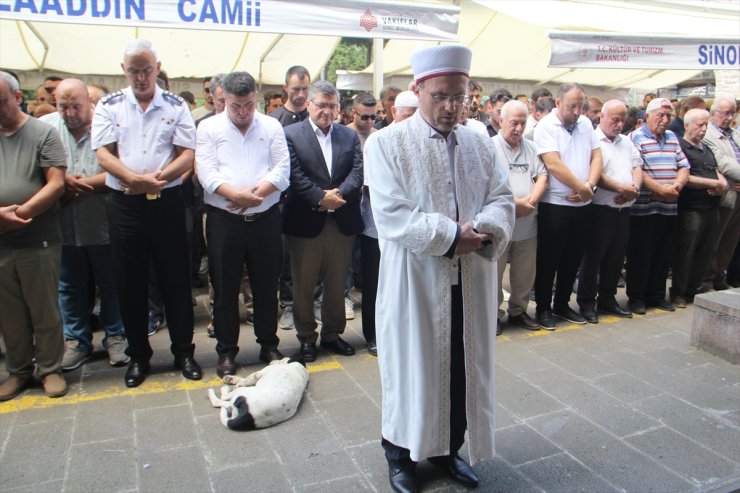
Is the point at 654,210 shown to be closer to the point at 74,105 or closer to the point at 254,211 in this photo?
the point at 254,211

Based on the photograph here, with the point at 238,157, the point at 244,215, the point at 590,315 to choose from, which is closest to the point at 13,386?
the point at 244,215

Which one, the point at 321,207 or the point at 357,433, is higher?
the point at 321,207

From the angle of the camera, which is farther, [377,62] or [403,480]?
[377,62]

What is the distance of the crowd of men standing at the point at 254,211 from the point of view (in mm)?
3836

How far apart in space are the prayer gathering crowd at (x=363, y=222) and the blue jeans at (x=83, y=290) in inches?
0.7

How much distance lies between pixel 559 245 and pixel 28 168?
4369 mm

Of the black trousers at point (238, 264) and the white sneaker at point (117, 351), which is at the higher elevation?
the black trousers at point (238, 264)

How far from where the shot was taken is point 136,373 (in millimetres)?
4105

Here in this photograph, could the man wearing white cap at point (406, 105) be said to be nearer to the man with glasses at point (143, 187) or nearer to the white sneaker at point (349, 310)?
the man with glasses at point (143, 187)

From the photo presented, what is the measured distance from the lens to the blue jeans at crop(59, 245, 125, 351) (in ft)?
14.3

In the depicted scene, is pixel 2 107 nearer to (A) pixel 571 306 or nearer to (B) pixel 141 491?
(B) pixel 141 491

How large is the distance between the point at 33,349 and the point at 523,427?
3.34m

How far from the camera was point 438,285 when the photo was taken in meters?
2.78

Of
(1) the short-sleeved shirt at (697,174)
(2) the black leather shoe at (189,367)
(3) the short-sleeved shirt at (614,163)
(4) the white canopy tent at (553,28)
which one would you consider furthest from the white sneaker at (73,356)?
(4) the white canopy tent at (553,28)
